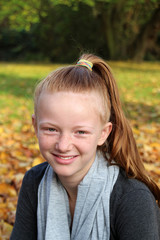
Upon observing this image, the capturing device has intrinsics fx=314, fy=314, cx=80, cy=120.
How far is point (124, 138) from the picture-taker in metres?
1.84

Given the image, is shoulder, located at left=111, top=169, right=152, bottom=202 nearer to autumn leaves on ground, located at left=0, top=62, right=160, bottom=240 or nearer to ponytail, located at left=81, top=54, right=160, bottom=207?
ponytail, located at left=81, top=54, right=160, bottom=207

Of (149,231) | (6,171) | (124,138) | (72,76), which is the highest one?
(72,76)

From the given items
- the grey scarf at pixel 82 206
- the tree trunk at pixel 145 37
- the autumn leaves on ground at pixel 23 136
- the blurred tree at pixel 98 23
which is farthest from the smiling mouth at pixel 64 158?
the tree trunk at pixel 145 37

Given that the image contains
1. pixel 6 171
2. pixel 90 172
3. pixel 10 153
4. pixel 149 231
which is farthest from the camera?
pixel 10 153

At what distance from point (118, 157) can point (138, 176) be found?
16 cm

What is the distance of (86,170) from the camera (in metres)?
1.77

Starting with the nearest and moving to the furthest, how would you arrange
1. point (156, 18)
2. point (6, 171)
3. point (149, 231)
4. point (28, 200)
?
point (149, 231), point (28, 200), point (6, 171), point (156, 18)

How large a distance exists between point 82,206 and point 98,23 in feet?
58.0

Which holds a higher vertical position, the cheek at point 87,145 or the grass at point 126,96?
the cheek at point 87,145

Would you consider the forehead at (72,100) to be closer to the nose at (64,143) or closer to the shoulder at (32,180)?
the nose at (64,143)

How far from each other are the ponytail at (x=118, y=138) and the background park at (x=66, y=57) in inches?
11.9

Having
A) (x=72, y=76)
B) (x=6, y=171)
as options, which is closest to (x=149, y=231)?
(x=72, y=76)

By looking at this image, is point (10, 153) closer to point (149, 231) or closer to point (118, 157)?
point (118, 157)

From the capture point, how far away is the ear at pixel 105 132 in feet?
5.65
